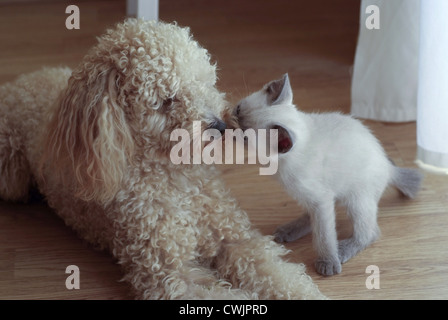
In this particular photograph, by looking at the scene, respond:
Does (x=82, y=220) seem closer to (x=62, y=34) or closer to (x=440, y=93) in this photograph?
(x=440, y=93)

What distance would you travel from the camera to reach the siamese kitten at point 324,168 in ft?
5.04

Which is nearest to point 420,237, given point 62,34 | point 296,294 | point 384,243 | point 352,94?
point 384,243

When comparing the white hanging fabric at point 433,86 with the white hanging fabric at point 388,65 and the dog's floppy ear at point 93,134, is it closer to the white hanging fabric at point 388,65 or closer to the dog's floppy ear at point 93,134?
the white hanging fabric at point 388,65

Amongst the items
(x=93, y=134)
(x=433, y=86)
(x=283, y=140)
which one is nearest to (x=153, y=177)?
(x=93, y=134)

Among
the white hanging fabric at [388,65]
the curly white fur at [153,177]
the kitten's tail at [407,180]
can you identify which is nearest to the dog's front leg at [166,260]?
the curly white fur at [153,177]

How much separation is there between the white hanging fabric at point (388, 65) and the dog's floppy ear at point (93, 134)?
896 mm

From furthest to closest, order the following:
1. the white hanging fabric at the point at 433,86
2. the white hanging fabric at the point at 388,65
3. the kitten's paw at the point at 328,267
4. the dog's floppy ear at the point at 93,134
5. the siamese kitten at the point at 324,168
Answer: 1. the white hanging fabric at the point at 388,65
2. the white hanging fabric at the point at 433,86
3. the kitten's paw at the point at 328,267
4. the siamese kitten at the point at 324,168
5. the dog's floppy ear at the point at 93,134

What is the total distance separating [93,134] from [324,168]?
1.61 ft

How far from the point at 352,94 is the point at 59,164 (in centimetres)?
97

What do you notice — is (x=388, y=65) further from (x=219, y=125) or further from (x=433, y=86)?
(x=219, y=125)

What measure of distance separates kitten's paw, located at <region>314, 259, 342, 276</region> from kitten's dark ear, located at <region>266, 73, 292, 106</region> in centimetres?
35

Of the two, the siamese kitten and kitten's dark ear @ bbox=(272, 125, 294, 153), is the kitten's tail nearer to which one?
the siamese kitten

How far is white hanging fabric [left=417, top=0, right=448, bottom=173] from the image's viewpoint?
178 centimetres

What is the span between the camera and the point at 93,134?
1439 mm
